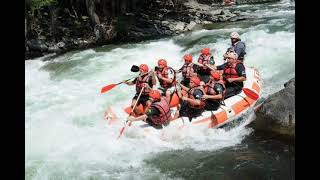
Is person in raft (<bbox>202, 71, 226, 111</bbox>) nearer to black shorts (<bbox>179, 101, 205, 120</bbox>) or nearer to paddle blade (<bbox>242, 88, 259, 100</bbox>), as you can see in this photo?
black shorts (<bbox>179, 101, 205, 120</bbox>)

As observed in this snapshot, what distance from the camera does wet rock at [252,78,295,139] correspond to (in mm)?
7012

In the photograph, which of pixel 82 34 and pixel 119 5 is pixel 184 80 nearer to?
pixel 82 34

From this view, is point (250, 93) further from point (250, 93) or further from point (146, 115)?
point (146, 115)

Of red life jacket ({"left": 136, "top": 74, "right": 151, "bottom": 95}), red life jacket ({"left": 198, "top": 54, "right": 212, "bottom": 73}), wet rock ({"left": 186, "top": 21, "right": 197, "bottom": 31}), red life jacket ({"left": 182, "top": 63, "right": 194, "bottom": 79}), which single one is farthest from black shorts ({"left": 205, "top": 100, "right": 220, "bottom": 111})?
wet rock ({"left": 186, "top": 21, "right": 197, "bottom": 31})

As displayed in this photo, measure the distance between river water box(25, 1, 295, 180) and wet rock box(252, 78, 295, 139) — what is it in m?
0.24

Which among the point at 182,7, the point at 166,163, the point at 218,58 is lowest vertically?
the point at 166,163

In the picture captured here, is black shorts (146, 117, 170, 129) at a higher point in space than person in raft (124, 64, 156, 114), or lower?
lower

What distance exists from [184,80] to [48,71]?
570cm

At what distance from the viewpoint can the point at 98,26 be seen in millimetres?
15703

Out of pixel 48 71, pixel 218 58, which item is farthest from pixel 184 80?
pixel 48 71

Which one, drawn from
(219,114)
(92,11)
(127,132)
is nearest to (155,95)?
(127,132)

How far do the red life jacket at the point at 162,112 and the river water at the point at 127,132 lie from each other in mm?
228
